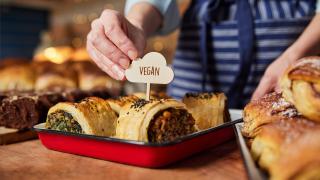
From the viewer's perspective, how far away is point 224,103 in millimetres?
1396

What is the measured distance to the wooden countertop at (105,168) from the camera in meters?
1.01

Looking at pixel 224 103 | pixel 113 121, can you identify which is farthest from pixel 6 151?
pixel 224 103

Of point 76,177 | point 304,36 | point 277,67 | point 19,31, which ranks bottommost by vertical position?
point 76,177

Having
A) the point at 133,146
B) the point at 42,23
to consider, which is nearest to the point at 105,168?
the point at 133,146

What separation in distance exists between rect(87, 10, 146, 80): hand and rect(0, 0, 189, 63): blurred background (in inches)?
230

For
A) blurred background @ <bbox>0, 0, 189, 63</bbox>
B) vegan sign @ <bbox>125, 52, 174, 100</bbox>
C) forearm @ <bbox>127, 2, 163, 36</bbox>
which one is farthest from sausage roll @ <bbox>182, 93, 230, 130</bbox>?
blurred background @ <bbox>0, 0, 189, 63</bbox>

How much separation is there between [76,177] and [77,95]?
0.90 meters

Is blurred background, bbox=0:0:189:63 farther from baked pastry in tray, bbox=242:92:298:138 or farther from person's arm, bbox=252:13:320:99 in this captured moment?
baked pastry in tray, bbox=242:92:298:138

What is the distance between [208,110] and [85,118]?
444 mm

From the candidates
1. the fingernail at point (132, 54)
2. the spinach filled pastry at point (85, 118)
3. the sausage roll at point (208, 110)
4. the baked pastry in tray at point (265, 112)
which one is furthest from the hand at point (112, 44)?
the baked pastry in tray at point (265, 112)

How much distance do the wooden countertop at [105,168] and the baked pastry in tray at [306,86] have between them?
231 mm

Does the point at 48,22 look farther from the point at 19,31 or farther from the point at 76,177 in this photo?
the point at 76,177

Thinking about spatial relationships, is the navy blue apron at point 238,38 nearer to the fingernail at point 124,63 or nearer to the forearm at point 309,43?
the forearm at point 309,43

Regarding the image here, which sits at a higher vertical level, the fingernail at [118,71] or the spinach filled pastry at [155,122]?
the fingernail at [118,71]
